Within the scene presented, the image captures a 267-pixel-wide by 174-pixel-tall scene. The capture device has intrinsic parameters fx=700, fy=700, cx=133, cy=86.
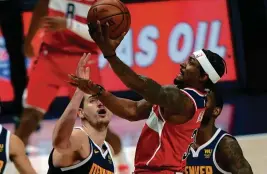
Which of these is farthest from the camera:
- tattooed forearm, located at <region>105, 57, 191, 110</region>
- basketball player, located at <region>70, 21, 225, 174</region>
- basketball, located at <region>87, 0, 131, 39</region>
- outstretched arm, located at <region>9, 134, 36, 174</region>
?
outstretched arm, located at <region>9, 134, 36, 174</region>

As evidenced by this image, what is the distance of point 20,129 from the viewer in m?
6.61

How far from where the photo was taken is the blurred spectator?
25.5 ft

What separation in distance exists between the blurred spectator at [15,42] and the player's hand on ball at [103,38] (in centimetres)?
443

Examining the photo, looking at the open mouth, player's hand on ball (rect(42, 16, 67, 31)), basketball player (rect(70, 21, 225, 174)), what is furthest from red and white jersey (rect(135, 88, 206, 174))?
player's hand on ball (rect(42, 16, 67, 31))

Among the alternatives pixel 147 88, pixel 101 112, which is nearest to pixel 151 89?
pixel 147 88

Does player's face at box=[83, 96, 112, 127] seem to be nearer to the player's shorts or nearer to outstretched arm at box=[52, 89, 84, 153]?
outstretched arm at box=[52, 89, 84, 153]

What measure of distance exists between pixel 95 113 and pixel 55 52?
2.38 metres

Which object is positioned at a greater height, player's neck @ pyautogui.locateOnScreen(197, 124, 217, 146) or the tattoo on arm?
the tattoo on arm

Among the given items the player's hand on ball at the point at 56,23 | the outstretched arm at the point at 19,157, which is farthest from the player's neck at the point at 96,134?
the player's hand on ball at the point at 56,23

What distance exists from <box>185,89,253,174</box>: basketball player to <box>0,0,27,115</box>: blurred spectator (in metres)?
3.51

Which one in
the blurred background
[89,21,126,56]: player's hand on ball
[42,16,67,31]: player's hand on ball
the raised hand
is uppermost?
[89,21,126,56]: player's hand on ball

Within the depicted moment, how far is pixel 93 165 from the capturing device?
3924mm

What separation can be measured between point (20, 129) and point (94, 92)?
3088mm

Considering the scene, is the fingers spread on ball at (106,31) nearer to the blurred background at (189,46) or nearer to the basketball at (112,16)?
the basketball at (112,16)
